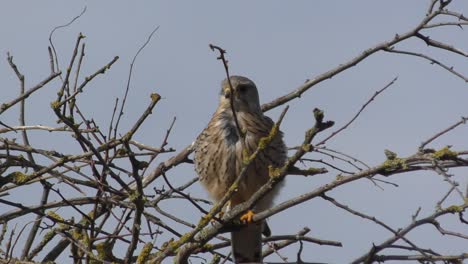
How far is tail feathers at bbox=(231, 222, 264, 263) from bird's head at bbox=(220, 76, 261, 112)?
2.73 feet

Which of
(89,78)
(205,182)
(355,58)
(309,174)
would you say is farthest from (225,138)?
(309,174)

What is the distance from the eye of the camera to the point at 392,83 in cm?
480

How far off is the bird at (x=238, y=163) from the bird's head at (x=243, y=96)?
13 cm

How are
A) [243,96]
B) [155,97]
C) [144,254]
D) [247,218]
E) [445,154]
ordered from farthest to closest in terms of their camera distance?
[243,96]
[247,218]
[144,254]
[155,97]
[445,154]

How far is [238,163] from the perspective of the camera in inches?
216

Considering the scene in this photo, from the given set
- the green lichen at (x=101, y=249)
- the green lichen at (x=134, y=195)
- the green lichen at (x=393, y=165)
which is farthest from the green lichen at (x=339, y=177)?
the green lichen at (x=101, y=249)

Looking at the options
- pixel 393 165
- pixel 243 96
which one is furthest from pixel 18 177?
pixel 243 96

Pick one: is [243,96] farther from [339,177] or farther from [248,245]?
[339,177]

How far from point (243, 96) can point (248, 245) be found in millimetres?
1063

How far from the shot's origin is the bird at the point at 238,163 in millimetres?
5402

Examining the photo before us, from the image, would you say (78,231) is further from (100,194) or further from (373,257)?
(373,257)

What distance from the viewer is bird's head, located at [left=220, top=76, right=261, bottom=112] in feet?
19.6

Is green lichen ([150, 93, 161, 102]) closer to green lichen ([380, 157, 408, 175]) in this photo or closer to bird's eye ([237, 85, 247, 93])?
green lichen ([380, 157, 408, 175])

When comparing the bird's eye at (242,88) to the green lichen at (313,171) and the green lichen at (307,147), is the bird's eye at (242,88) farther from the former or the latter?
the green lichen at (307,147)
